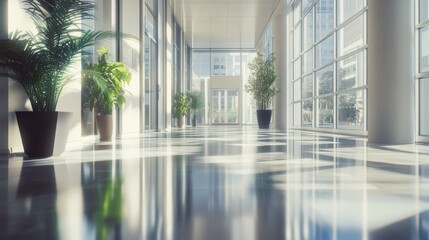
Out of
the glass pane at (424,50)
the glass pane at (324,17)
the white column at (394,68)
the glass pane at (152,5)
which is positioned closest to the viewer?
the white column at (394,68)

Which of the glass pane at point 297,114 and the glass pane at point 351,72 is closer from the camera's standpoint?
the glass pane at point 351,72

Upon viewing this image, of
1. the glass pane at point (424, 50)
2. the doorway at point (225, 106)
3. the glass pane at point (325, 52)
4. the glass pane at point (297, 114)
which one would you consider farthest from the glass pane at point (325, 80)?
the doorway at point (225, 106)

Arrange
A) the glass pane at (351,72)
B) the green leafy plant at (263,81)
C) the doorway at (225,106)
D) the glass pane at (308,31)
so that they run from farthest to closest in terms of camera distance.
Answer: the doorway at (225,106), the green leafy plant at (263,81), the glass pane at (308,31), the glass pane at (351,72)

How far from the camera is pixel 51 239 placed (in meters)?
1.45

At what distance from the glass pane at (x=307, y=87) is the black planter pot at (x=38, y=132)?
1114 centimetres

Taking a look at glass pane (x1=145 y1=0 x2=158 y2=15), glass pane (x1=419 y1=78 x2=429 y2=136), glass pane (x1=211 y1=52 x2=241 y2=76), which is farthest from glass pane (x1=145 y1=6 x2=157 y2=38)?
glass pane (x1=211 y1=52 x2=241 y2=76)

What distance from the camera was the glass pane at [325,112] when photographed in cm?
1184

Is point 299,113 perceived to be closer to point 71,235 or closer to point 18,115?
point 18,115

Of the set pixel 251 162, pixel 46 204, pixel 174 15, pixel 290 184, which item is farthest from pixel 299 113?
pixel 46 204

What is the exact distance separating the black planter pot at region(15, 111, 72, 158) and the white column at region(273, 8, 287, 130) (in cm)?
1317

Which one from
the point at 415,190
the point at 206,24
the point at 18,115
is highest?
the point at 206,24

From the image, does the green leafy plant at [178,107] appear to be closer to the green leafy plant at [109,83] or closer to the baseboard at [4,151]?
the green leafy plant at [109,83]

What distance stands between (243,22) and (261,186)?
1711 cm

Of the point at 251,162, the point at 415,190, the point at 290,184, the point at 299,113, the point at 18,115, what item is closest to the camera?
the point at 415,190
